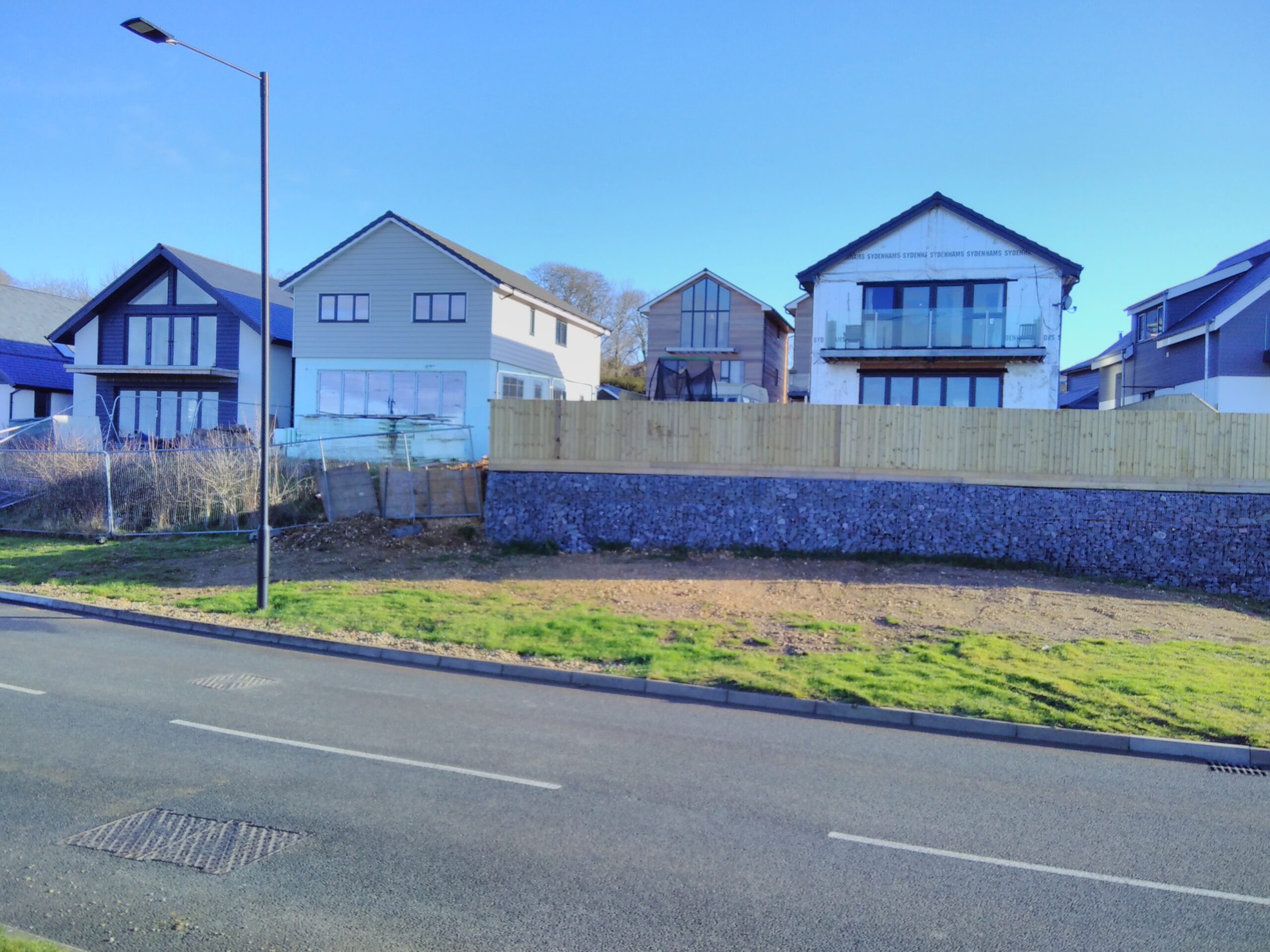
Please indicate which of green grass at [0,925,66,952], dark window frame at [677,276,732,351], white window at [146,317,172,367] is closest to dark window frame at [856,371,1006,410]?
dark window frame at [677,276,732,351]

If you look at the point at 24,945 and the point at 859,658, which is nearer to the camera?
the point at 24,945

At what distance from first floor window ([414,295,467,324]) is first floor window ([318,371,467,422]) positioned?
178 centimetres

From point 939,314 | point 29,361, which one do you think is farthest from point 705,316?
point 29,361

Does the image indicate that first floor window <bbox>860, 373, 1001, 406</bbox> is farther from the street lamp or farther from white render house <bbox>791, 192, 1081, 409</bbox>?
the street lamp

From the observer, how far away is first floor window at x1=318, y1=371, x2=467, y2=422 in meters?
29.9

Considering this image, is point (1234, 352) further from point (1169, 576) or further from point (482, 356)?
point (482, 356)

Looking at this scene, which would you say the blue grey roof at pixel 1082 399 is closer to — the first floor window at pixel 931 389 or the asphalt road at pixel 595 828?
the first floor window at pixel 931 389

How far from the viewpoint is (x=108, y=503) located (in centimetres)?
2211

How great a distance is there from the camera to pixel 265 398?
1372cm

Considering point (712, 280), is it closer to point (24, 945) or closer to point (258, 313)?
point (258, 313)

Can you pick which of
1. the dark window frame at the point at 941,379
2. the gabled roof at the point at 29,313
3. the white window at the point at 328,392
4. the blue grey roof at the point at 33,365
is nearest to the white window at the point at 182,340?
the white window at the point at 328,392

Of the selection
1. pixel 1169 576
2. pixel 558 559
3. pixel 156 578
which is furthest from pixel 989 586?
pixel 156 578

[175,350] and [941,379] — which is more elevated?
[175,350]

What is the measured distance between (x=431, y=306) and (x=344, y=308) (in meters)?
3.07
